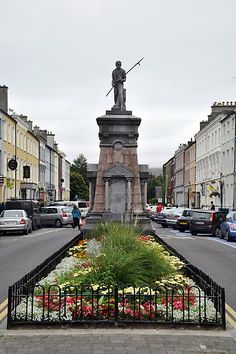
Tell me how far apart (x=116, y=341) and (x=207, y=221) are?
26.7 meters

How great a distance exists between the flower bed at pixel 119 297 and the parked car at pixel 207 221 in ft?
76.0

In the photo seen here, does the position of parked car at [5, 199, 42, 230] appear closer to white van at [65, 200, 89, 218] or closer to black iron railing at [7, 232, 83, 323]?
white van at [65, 200, 89, 218]

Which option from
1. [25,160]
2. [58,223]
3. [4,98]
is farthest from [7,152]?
[58,223]

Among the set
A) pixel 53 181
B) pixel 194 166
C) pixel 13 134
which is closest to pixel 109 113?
pixel 13 134

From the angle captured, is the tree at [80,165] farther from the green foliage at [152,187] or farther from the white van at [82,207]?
the white van at [82,207]

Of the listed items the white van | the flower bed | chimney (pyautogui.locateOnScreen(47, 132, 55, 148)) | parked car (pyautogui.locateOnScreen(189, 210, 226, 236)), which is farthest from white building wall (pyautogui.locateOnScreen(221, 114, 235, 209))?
the flower bed

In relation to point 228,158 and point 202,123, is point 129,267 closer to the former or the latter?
point 228,158

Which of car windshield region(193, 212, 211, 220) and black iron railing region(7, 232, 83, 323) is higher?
car windshield region(193, 212, 211, 220)

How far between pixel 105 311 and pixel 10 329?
131cm

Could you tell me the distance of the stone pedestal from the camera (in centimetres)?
2472

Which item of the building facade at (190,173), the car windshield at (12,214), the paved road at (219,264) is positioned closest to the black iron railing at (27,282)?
the paved road at (219,264)

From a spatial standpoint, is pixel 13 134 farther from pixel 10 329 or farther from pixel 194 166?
pixel 10 329

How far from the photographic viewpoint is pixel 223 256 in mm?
20000

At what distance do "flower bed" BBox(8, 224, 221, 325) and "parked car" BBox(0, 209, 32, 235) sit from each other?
2259 centimetres
